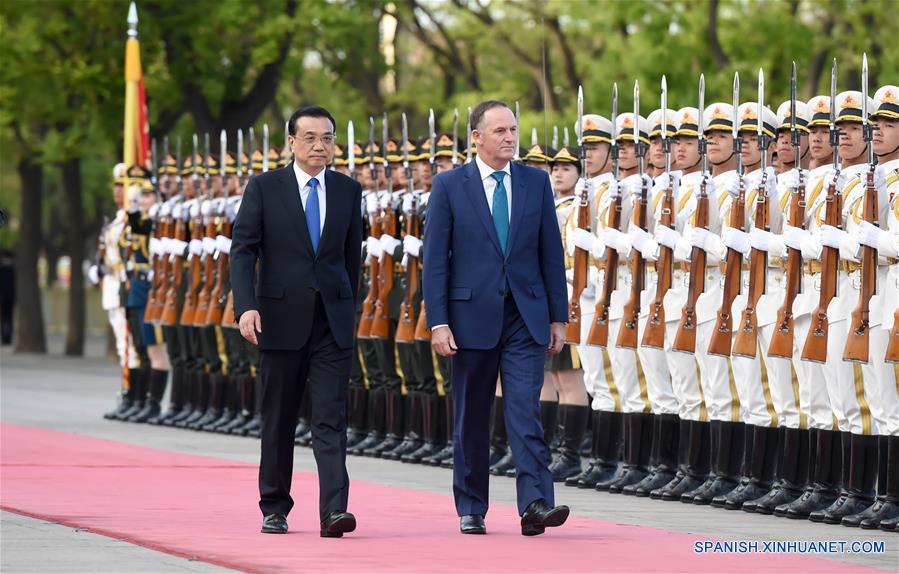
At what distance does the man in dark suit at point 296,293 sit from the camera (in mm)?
9125

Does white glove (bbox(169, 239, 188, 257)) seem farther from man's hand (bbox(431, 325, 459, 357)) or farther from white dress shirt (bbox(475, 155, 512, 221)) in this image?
man's hand (bbox(431, 325, 459, 357))

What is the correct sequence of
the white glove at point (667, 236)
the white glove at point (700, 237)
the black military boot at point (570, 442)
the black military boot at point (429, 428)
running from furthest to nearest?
the black military boot at point (429, 428) < the black military boot at point (570, 442) < the white glove at point (667, 236) < the white glove at point (700, 237)

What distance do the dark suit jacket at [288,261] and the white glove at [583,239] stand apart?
2.76 meters

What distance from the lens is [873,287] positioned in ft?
31.9

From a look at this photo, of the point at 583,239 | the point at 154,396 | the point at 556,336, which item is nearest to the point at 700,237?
the point at 583,239

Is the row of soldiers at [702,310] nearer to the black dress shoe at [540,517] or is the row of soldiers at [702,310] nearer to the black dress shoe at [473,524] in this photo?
the black dress shoe at [540,517]

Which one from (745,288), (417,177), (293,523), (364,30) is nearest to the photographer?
(293,523)

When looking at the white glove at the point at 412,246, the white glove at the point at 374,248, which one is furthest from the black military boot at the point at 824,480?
the white glove at the point at 374,248

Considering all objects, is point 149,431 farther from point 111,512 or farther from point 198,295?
point 111,512

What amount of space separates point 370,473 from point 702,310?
2884 millimetres

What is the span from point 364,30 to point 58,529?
18578mm

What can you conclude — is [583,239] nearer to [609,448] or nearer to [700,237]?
[700,237]

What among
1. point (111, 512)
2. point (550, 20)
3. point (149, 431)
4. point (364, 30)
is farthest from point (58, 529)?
point (550, 20)

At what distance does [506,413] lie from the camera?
910cm
